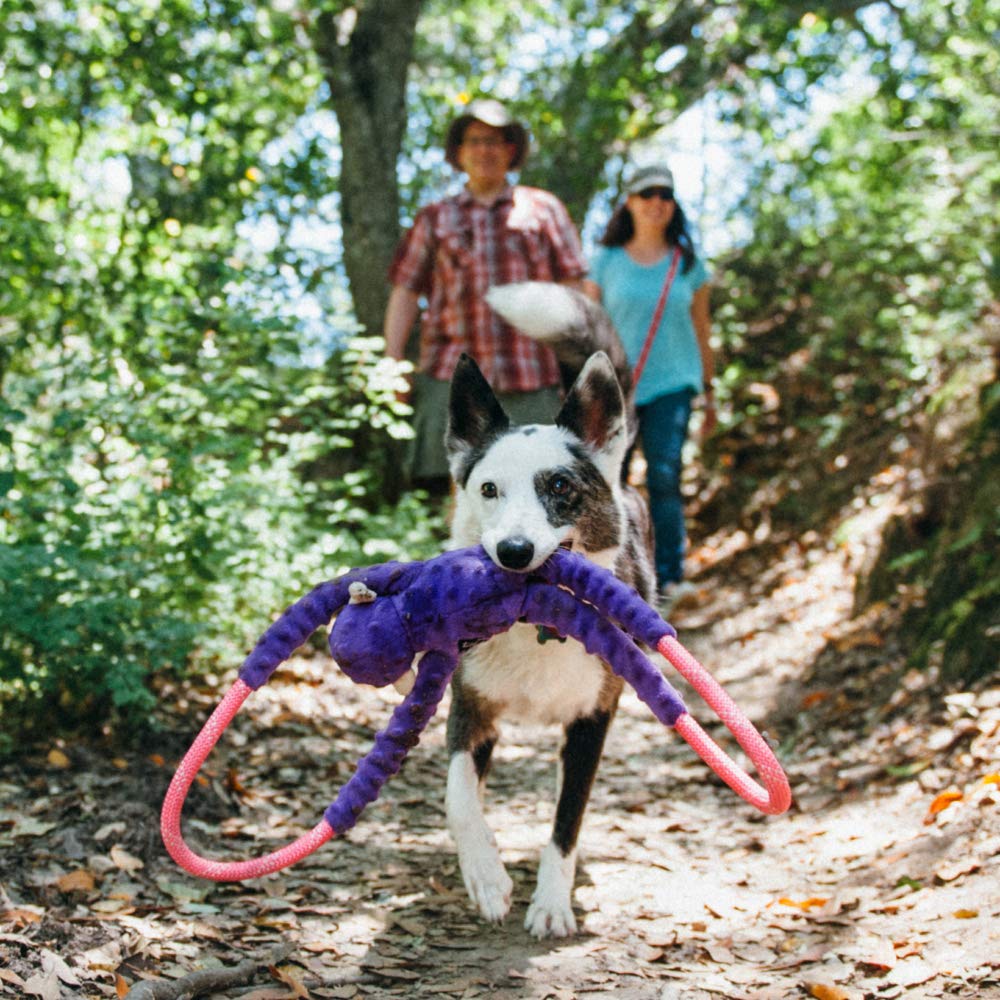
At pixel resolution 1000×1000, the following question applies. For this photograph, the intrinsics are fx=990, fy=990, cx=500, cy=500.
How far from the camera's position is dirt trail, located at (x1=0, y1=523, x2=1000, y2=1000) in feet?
8.10

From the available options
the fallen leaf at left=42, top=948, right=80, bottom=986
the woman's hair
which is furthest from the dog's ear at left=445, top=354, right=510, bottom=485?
the woman's hair

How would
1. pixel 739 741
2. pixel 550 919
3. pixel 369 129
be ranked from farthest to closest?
pixel 369 129 < pixel 550 919 < pixel 739 741

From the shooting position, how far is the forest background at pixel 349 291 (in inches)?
150

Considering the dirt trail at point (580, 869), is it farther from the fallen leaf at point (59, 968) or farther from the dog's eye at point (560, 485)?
the dog's eye at point (560, 485)

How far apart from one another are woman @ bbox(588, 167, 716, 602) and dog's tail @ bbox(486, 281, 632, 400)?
1208 mm

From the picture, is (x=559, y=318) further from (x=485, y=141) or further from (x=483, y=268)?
(x=485, y=141)

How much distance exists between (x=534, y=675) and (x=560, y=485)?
0.59 m

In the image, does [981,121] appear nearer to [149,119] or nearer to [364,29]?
[364,29]

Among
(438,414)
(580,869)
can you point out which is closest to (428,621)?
(580,869)

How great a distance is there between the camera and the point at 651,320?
502 centimetres

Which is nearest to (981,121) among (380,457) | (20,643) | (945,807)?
(380,457)

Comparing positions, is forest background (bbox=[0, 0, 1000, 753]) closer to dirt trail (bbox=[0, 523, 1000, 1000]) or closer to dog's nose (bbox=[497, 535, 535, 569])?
dirt trail (bbox=[0, 523, 1000, 1000])

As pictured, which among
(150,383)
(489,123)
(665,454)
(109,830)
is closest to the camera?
(109,830)

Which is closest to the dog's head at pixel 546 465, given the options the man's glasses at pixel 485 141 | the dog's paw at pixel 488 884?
the dog's paw at pixel 488 884
